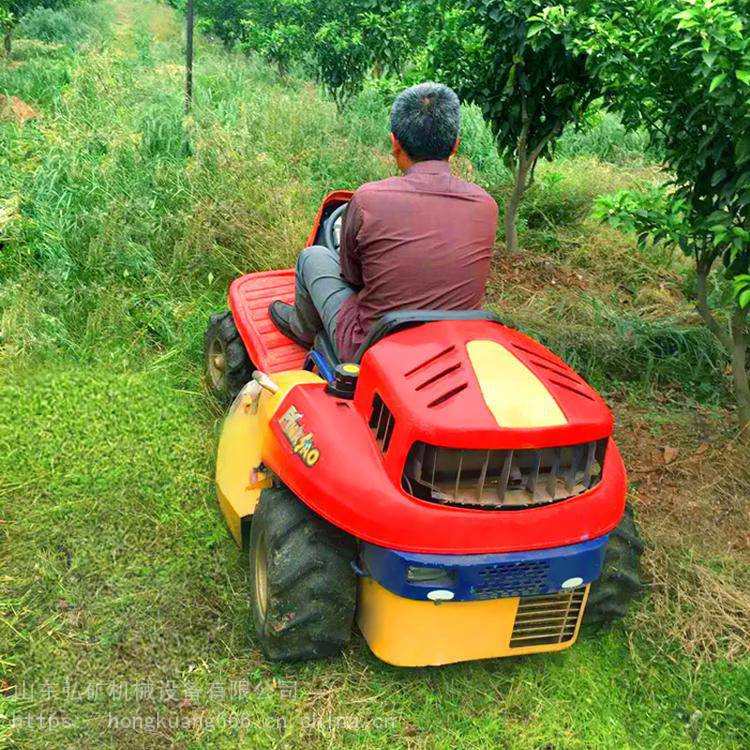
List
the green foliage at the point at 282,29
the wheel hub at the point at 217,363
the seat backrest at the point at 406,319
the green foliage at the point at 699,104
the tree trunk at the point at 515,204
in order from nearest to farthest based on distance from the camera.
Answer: the seat backrest at the point at 406,319 < the green foliage at the point at 699,104 < the wheel hub at the point at 217,363 < the tree trunk at the point at 515,204 < the green foliage at the point at 282,29

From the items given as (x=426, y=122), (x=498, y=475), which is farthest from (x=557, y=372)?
(x=426, y=122)

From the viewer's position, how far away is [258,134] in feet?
21.3

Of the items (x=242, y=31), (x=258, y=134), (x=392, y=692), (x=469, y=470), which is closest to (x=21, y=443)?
(x=392, y=692)

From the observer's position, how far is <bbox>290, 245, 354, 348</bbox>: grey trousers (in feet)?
10.2

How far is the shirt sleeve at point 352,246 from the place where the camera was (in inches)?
107

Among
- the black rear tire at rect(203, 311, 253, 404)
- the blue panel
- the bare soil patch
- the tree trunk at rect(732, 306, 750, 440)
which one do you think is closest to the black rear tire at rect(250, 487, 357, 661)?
the blue panel

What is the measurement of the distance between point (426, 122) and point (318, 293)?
839 millimetres

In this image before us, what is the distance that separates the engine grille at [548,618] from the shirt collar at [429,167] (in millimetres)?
1446

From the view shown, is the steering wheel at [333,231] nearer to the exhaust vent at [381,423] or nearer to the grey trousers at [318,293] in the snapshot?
the grey trousers at [318,293]

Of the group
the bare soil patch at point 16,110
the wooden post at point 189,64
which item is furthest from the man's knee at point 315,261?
the bare soil patch at point 16,110

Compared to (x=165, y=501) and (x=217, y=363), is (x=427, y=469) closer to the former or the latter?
(x=165, y=501)

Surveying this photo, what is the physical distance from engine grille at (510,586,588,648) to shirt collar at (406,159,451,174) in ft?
4.74

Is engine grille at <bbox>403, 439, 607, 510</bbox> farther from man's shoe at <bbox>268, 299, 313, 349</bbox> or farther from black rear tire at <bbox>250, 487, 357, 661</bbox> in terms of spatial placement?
man's shoe at <bbox>268, 299, 313, 349</bbox>

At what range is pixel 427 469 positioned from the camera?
7.27 ft
